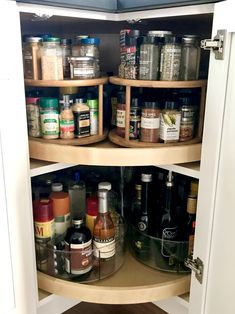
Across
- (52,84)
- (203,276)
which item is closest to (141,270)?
(203,276)

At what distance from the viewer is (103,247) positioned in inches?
37.7

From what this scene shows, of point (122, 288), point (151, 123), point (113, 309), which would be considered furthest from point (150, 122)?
point (113, 309)

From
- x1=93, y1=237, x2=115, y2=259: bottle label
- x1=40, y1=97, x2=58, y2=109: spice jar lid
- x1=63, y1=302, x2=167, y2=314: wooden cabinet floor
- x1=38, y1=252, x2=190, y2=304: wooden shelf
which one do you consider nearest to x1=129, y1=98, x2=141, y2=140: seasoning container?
x1=40, y1=97, x2=58, y2=109: spice jar lid

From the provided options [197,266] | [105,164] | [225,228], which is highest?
[105,164]

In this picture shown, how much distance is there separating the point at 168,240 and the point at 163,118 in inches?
14.5

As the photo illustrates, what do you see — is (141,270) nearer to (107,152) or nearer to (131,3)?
(107,152)

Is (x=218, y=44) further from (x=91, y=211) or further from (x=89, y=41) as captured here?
(x=91, y=211)

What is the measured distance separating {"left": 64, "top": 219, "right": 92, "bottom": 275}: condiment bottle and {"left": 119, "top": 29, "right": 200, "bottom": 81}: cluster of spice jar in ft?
1.46

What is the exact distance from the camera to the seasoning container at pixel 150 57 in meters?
0.84

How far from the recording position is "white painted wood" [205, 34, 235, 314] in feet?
2.28

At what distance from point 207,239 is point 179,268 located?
232mm

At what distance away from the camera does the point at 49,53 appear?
0.86m

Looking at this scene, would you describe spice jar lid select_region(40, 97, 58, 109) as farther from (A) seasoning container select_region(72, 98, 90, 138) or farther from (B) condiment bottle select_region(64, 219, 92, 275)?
(B) condiment bottle select_region(64, 219, 92, 275)

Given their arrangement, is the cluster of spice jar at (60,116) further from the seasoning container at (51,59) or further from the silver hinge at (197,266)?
the silver hinge at (197,266)
